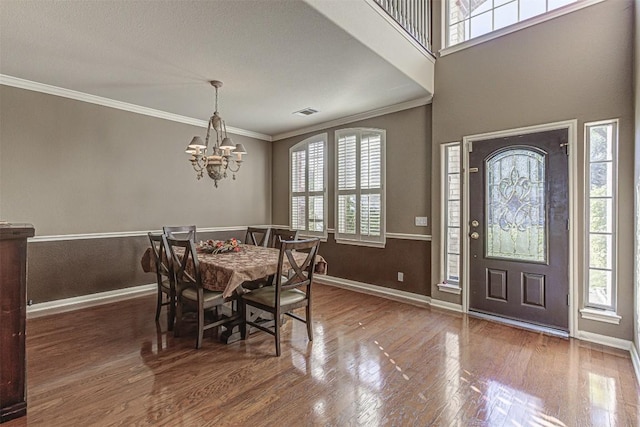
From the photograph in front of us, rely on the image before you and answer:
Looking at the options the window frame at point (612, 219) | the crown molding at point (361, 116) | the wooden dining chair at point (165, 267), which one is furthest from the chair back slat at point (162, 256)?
the window frame at point (612, 219)

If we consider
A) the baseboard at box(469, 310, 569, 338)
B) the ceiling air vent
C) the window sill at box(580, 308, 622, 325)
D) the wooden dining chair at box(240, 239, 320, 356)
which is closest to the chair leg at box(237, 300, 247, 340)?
the wooden dining chair at box(240, 239, 320, 356)

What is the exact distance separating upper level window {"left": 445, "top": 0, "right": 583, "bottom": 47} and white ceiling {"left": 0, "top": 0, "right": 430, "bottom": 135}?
0.95 metres

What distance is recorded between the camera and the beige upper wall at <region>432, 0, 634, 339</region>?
114 inches

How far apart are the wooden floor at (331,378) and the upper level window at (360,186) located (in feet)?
5.73

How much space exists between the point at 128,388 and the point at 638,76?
4509 millimetres

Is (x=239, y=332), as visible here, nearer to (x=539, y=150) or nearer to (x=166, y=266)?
(x=166, y=266)

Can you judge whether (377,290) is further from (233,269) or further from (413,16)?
(413,16)

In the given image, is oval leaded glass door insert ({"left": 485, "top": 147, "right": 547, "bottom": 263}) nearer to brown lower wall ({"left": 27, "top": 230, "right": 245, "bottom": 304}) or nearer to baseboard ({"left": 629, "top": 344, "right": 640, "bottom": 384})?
baseboard ({"left": 629, "top": 344, "right": 640, "bottom": 384})

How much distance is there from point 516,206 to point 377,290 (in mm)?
2170

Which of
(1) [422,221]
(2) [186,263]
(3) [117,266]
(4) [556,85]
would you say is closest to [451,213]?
(1) [422,221]

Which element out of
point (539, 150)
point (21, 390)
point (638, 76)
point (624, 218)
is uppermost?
point (638, 76)

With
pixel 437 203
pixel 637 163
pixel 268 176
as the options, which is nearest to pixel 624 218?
pixel 637 163

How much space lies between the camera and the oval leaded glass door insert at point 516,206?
11.0ft

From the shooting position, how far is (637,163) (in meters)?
2.62
